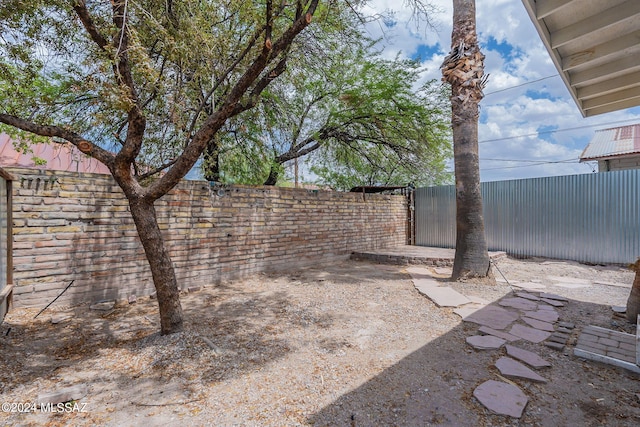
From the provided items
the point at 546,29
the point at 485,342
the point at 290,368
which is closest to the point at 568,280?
the point at 485,342

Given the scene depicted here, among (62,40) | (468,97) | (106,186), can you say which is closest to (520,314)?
(468,97)

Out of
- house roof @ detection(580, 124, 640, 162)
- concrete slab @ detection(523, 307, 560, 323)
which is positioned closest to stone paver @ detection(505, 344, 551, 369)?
concrete slab @ detection(523, 307, 560, 323)

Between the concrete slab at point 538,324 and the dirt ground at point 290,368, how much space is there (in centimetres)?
22

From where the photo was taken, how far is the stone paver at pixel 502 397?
1805 mm

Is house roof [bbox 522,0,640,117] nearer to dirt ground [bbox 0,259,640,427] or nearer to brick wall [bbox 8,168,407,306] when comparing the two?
dirt ground [bbox 0,259,640,427]

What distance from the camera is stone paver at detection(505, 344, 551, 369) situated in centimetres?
233

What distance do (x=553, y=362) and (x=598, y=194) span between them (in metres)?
5.81

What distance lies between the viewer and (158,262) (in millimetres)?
2756

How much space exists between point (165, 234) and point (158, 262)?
6.31 feet

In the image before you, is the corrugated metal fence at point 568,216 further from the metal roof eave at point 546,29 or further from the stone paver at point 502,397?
the stone paver at point 502,397

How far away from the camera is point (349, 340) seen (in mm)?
2834

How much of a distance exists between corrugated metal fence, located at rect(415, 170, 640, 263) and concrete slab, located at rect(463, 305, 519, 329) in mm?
4511

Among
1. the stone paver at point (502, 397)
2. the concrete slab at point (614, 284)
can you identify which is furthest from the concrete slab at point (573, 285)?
the stone paver at point (502, 397)

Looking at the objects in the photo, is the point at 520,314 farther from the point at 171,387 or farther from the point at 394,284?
the point at 171,387
